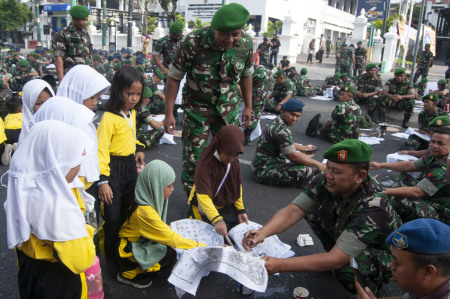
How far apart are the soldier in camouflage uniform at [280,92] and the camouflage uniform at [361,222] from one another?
6113 mm

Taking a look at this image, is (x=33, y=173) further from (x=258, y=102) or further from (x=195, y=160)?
(x=258, y=102)

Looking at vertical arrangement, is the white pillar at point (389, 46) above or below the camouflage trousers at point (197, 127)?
above

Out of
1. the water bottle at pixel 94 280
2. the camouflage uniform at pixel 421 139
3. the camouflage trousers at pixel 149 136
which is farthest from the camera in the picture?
the camouflage trousers at pixel 149 136

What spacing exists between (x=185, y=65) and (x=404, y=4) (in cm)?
3384

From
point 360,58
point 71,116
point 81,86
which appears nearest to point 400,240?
point 71,116

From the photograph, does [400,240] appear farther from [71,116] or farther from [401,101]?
[401,101]

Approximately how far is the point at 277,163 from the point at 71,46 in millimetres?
3214

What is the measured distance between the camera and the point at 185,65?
3.42 meters

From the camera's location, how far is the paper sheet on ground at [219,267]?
2.10 meters

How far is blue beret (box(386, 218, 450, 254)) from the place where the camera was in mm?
1582

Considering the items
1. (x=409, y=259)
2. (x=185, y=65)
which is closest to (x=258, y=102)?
(x=185, y=65)

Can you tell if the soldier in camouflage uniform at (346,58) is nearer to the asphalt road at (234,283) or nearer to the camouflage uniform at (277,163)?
the asphalt road at (234,283)

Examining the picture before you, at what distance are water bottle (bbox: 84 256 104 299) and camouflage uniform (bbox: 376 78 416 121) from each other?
803cm

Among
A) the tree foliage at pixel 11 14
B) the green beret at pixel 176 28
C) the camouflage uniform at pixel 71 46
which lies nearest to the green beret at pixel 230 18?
the camouflage uniform at pixel 71 46
